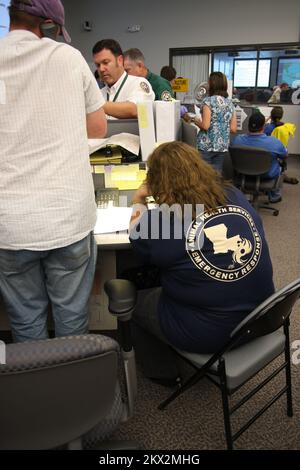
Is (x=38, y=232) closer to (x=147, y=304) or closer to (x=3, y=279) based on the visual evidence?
(x=3, y=279)

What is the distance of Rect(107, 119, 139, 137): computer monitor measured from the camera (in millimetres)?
2037

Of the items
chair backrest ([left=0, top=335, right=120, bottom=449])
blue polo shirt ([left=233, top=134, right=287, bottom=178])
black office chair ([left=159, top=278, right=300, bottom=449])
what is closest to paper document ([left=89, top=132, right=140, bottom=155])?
black office chair ([left=159, top=278, right=300, bottom=449])

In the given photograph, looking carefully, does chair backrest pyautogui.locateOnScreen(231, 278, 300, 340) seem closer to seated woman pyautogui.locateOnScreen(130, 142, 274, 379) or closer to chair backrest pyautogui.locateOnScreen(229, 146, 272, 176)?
seated woman pyautogui.locateOnScreen(130, 142, 274, 379)

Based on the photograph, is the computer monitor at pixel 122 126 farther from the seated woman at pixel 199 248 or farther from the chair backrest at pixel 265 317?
the chair backrest at pixel 265 317

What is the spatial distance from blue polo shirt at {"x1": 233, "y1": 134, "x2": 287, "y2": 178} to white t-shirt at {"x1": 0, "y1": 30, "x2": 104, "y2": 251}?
259cm

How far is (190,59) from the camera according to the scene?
673 centimetres

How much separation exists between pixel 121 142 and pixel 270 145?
1.90 meters

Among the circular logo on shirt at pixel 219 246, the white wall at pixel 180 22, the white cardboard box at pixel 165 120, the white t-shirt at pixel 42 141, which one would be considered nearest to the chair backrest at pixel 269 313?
the circular logo on shirt at pixel 219 246

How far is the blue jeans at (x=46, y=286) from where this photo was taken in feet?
3.45

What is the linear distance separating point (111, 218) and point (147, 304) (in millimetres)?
356

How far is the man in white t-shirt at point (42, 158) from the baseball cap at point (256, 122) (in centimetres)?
257

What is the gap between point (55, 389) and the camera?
26.3 inches
